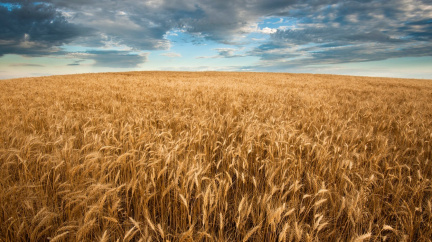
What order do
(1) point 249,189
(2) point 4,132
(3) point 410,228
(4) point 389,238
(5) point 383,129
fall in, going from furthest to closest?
(5) point 383,129 → (2) point 4,132 → (1) point 249,189 → (4) point 389,238 → (3) point 410,228

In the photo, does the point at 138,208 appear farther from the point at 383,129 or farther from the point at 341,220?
the point at 383,129

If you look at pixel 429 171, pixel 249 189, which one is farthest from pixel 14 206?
pixel 429 171

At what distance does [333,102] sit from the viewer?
303 inches

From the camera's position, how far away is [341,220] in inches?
68.7

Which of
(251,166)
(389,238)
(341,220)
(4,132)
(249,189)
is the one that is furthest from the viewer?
(4,132)

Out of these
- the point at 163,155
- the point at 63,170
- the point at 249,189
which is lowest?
the point at 249,189

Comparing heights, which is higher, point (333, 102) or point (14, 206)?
point (333, 102)

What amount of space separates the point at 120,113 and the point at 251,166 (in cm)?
358

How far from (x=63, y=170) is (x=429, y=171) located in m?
4.27

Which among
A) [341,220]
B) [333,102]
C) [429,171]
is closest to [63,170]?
[341,220]

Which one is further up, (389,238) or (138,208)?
(138,208)

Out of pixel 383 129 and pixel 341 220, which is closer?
pixel 341 220

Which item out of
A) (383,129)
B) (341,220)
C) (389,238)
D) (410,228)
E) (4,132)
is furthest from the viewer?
(383,129)

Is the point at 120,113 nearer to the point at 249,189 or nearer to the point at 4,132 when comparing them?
the point at 4,132
